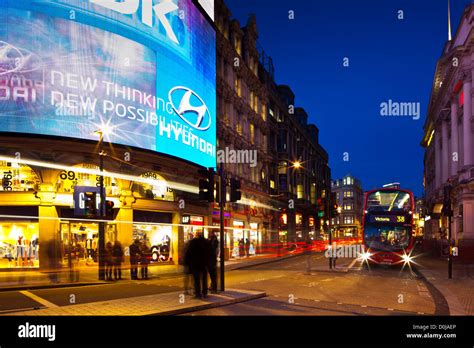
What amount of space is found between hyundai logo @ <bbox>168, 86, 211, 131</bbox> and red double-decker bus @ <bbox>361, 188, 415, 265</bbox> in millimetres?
13127

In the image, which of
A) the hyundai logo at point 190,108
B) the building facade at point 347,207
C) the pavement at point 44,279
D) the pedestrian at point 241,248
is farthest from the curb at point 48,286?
the building facade at point 347,207

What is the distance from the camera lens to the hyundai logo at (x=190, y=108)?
31.3 meters

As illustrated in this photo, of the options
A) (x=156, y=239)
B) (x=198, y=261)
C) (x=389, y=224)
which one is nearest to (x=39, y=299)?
(x=198, y=261)

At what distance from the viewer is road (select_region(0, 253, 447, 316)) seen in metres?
12.7

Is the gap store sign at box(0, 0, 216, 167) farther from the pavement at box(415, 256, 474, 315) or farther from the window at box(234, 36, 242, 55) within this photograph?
the pavement at box(415, 256, 474, 315)

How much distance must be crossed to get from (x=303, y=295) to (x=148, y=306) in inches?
223

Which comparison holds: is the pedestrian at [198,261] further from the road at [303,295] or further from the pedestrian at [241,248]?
the pedestrian at [241,248]

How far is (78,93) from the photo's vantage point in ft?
80.2

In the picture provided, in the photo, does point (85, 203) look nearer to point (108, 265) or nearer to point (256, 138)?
point (108, 265)

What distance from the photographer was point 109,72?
2611 centimetres

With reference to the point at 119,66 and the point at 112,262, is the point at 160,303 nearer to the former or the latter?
the point at 112,262

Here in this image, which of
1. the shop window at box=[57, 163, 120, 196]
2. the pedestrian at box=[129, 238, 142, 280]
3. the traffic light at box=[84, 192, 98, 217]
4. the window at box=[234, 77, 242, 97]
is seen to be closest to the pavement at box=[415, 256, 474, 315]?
the pedestrian at box=[129, 238, 142, 280]
